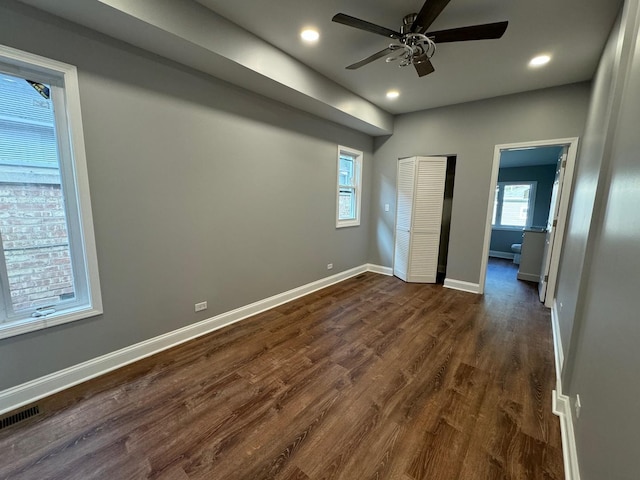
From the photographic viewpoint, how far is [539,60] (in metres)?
2.79

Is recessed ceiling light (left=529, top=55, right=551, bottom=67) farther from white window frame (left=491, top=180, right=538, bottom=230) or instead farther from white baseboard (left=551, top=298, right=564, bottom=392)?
white window frame (left=491, top=180, right=538, bottom=230)

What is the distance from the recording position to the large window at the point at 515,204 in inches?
270

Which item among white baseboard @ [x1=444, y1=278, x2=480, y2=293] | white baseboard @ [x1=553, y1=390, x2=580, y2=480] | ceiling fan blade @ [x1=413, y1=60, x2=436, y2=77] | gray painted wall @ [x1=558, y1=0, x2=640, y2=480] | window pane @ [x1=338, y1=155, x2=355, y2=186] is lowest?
white baseboard @ [x1=553, y1=390, x2=580, y2=480]

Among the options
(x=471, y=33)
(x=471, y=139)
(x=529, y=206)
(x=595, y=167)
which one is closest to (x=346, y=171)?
(x=471, y=139)

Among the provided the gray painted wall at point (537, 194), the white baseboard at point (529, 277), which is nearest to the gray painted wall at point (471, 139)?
the white baseboard at point (529, 277)

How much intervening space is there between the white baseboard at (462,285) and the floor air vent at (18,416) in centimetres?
491

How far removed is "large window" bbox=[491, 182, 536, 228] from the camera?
6863 millimetres

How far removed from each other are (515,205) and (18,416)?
929 cm

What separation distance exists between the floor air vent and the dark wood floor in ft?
0.24

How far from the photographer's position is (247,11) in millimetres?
2158

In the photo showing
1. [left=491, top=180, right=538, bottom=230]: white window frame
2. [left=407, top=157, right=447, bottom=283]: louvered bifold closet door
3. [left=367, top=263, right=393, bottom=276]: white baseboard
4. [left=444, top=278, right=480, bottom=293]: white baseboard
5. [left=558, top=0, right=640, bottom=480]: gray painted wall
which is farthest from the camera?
[left=491, top=180, right=538, bottom=230]: white window frame

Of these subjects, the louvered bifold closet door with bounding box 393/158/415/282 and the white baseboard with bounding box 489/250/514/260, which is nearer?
the louvered bifold closet door with bounding box 393/158/415/282

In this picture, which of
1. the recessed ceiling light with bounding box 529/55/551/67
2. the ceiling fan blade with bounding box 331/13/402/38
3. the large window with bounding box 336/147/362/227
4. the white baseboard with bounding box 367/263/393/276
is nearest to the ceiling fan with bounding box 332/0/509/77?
the ceiling fan blade with bounding box 331/13/402/38

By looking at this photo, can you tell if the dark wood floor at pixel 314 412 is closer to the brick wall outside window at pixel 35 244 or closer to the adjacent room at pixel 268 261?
the adjacent room at pixel 268 261
